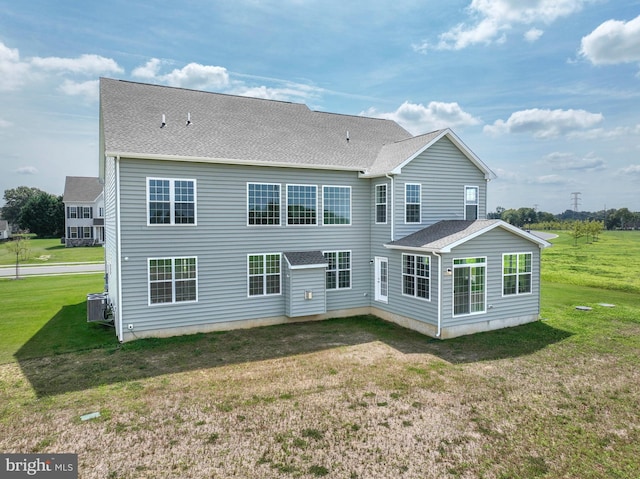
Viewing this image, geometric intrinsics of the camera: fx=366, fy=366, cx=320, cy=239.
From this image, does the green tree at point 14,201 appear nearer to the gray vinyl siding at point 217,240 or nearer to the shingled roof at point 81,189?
the shingled roof at point 81,189

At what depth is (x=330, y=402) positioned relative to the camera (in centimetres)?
755

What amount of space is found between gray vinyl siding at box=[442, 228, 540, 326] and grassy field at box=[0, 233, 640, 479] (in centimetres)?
73

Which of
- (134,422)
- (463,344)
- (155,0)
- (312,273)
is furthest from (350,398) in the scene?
(155,0)

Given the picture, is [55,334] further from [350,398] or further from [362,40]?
[362,40]

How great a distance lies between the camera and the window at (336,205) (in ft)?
47.6

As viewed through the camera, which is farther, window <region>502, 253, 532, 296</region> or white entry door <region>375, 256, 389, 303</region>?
white entry door <region>375, 256, 389, 303</region>

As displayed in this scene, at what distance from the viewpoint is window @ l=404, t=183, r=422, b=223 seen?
1414 centimetres

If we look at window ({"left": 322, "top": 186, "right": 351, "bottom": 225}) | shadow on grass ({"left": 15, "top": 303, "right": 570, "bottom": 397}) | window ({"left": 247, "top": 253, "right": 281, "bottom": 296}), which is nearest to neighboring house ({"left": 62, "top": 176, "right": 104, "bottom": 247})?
shadow on grass ({"left": 15, "top": 303, "right": 570, "bottom": 397})

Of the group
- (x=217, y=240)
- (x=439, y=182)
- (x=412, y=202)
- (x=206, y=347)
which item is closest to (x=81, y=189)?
(x=217, y=240)

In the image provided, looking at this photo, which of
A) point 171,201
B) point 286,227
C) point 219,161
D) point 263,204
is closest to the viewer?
point 171,201

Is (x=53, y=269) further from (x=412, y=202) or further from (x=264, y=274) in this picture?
(x=412, y=202)

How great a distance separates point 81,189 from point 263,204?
48.6 meters

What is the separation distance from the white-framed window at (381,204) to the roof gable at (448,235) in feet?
4.21

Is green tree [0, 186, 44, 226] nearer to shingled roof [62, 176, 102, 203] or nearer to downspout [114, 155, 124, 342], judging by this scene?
shingled roof [62, 176, 102, 203]
